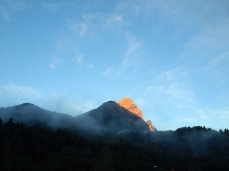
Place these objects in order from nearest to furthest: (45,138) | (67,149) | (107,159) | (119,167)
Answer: (107,159) < (119,167) < (67,149) < (45,138)

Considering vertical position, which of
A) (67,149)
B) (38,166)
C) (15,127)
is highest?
(15,127)

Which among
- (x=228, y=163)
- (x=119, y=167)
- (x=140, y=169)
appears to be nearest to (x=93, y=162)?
(x=119, y=167)

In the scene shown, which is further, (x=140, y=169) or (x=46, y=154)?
(x=46, y=154)

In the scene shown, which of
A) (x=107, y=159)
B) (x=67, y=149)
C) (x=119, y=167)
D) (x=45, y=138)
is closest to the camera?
(x=107, y=159)

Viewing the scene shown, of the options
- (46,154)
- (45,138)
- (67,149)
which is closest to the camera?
(46,154)

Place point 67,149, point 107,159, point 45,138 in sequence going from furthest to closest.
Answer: point 45,138, point 67,149, point 107,159

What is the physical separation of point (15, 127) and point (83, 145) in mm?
51143

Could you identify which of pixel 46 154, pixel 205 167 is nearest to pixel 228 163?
pixel 205 167

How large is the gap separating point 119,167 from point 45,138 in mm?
67702

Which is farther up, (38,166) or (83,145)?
(83,145)

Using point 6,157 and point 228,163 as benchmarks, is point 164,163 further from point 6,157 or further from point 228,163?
point 6,157

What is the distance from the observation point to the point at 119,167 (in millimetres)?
140875

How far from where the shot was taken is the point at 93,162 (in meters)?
141

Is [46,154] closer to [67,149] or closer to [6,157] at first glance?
[67,149]
